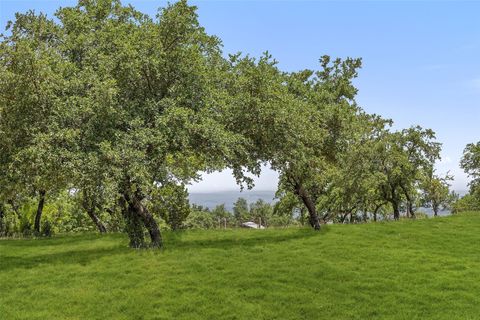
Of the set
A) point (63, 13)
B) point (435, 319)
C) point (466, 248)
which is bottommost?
point (435, 319)

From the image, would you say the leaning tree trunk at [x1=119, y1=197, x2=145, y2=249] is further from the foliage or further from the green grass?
the foliage

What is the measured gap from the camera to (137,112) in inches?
1054

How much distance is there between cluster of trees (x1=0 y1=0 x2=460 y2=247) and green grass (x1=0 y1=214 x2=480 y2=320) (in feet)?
13.9

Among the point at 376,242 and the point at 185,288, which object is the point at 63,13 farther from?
the point at 376,242

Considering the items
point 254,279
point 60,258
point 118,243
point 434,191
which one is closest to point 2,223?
point 118,243

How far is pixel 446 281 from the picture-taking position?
21547 mm

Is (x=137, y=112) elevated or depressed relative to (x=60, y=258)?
elevated

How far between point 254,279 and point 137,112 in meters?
12.8

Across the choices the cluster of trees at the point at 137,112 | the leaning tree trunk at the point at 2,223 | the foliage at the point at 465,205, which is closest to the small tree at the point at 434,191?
the foliage at the point at 465,205

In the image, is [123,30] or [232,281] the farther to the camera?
[123,30]

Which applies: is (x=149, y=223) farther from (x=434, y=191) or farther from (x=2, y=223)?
(x=434, y=191)

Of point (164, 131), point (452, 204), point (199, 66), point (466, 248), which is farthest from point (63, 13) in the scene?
point (452, 204)

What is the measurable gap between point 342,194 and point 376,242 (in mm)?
26361

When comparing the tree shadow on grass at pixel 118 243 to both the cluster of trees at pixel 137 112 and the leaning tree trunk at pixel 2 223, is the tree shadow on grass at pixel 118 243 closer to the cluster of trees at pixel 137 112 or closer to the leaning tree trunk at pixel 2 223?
the cluster of trees at pixel 137 112
